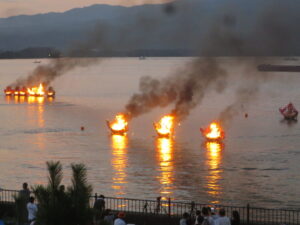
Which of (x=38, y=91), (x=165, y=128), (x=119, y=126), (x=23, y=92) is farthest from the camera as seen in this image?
(x=23, y=92)

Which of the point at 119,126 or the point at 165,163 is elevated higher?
the point at 119,126

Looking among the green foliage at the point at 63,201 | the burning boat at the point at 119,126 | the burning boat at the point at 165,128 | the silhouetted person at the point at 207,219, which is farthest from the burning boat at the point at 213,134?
the green foliage at the point at 63,201

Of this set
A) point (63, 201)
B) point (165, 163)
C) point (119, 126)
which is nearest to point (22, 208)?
point (63, 201)

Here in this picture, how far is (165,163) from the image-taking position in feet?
172

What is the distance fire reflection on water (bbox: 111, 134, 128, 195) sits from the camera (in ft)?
138

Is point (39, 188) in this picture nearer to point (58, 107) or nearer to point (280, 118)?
point (280, 118)

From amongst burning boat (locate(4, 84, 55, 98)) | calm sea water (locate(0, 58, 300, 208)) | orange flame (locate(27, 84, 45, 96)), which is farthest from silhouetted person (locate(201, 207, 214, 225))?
orange flame (locate(27, 84, 45, 96))

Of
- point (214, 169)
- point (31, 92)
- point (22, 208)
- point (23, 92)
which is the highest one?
point (23, 92)

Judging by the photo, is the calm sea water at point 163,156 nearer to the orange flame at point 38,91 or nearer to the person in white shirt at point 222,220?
the person in white shirt at point 222,220

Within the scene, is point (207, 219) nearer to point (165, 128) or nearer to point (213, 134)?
point (213, 134)

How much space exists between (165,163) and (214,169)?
4.59 m

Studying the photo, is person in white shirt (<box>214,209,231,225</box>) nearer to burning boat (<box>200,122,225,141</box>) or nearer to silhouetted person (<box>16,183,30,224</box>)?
silhouetted person (<box>16,183,30,224</box>)

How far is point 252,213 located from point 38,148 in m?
34.2

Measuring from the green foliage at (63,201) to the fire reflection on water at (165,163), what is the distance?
2525 centimetres
